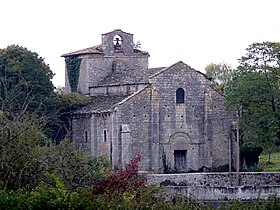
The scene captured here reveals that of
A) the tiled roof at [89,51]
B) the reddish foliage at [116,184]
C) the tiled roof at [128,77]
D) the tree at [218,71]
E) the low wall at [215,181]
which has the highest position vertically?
the tree at [218,71]

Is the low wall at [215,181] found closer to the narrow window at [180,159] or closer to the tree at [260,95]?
the tree at [260,95]

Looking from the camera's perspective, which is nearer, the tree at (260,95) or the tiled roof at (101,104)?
the tree at (260,95)

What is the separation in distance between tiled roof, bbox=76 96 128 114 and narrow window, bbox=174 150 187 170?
17.1ft

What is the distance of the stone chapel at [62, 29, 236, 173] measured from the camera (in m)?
62.5

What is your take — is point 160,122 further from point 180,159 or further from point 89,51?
point 89,51

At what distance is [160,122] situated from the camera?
64.1 meters

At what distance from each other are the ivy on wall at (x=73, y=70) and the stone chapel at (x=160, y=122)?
13.2 feet

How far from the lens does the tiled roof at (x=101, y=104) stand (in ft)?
210

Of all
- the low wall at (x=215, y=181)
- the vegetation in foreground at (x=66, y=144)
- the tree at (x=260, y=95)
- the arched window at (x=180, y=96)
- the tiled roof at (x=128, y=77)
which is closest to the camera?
the vegetation in foreground at (x=66, y=144)

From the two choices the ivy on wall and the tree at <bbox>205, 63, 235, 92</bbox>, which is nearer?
the ivy on wall

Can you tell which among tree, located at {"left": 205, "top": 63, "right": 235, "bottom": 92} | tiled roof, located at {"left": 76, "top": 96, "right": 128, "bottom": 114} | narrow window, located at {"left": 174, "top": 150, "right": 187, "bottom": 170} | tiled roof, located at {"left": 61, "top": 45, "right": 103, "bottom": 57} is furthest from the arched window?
tree, located at {"left": 205, "top": 63, "right": 235, "bottom": 92}

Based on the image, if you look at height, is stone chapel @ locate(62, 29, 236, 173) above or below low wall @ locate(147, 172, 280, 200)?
above

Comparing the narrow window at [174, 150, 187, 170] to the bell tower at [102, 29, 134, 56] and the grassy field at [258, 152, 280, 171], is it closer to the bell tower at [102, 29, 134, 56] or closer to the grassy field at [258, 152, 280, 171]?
the grassy field at [258, 152, 280, 171]

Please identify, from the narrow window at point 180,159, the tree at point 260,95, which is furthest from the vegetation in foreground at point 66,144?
the narrow window at point 180,159
